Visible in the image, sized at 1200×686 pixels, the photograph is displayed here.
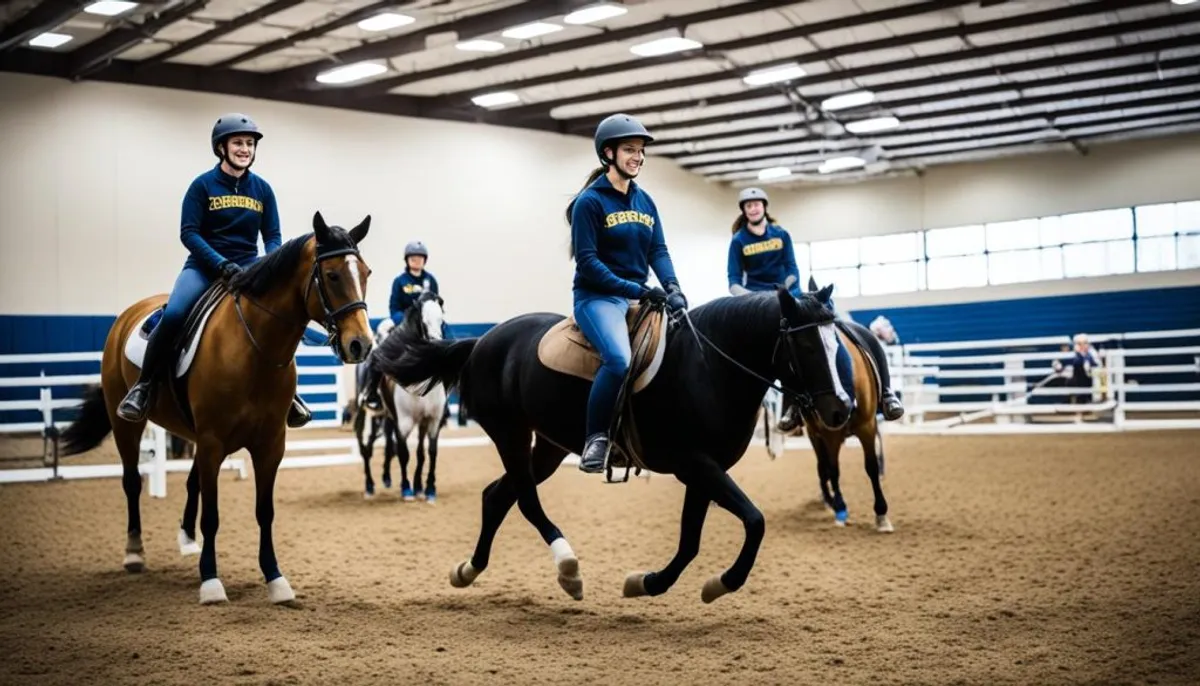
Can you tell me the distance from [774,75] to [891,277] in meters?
13.5

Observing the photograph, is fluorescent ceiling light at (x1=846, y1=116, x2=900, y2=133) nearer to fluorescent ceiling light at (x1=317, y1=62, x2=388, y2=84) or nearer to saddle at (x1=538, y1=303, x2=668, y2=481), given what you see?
fluorescent ceiling light at (x1=317, y1=62, x2=388, y2=84)

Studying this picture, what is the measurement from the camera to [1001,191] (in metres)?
33.2

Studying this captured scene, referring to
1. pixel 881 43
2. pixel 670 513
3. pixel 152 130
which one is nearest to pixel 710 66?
pixel 881 43

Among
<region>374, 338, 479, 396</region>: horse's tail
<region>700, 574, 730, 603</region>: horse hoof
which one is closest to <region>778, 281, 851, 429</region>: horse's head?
<region>700, 574, 730, 603</region>: horse hoof

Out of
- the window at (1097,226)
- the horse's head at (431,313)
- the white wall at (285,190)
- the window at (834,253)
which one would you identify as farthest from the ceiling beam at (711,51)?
the window at (1097,226)

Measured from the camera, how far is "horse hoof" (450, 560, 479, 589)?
248 inches

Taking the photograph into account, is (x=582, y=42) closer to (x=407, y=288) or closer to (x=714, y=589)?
(x=407, y=288)

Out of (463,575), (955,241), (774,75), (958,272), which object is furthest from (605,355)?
(955,241)

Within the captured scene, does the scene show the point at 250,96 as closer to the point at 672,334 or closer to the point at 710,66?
the point at 710,66

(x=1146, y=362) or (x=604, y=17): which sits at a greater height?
(x=604, y=17)

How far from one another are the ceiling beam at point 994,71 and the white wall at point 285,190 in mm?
3341

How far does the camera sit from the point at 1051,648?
4703 millimetres

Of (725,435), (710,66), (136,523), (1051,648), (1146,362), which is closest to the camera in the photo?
(1051,648)

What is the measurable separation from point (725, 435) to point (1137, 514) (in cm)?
567
